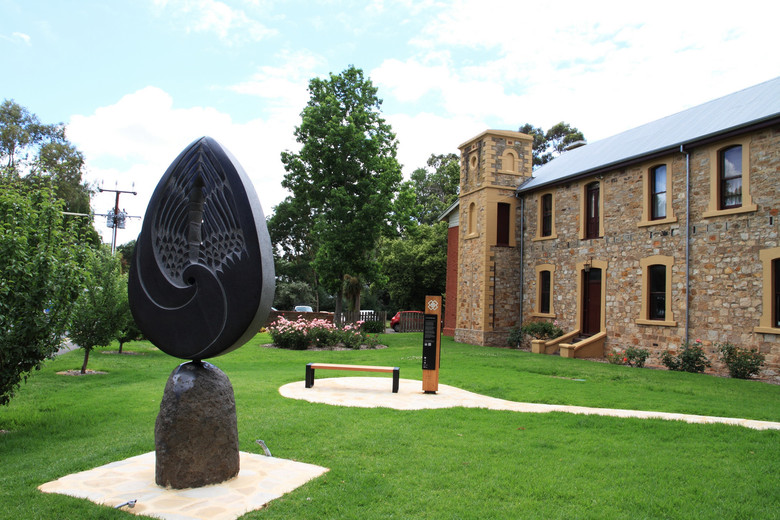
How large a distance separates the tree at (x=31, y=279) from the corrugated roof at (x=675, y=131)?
50.2 ft

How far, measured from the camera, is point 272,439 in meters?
6.61

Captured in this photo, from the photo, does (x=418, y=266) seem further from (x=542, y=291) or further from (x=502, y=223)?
(x=542, y=291)

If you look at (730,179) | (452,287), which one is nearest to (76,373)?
(730,179)

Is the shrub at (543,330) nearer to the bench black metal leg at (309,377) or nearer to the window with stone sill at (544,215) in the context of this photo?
the window with stone sill at (544,215)

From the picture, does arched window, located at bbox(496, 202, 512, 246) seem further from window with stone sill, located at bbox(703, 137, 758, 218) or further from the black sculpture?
the black sculpture

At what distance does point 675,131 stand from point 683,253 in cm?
416

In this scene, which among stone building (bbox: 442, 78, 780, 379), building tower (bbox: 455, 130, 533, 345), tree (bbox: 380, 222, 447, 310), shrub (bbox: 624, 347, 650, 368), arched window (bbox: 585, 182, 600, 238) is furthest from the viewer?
tree (bbox: 380, 222, 447, 310)

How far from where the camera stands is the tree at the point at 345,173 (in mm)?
25344

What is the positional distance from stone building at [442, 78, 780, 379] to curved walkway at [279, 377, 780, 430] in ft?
22.1

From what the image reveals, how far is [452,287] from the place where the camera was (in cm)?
2731

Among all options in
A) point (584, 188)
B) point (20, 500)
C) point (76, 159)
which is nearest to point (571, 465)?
point (20, 500)

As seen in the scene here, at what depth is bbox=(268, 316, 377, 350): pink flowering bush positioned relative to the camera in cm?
2114

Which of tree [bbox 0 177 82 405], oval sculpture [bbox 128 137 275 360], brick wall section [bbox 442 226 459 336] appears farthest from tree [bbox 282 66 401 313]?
oval sculpture [bbox 128 137 275 360]

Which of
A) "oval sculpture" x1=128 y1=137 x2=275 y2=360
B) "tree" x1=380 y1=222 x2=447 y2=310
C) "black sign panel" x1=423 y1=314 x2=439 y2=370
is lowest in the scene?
"black sign panel" x1=423 y1=314 x2=439 y2=370
